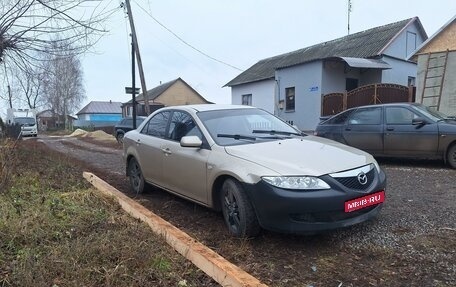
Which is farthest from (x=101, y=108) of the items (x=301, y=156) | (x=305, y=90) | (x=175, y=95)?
(x=301, y=156)

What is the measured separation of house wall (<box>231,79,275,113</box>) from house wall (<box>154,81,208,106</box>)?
21.5 metres

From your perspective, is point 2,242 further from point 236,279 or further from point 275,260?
point 275,260

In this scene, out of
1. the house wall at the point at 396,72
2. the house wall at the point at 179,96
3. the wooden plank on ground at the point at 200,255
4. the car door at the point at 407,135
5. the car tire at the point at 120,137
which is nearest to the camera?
the wooden plank on ground at the point at 200,255

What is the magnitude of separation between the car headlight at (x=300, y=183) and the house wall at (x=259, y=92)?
834 inches

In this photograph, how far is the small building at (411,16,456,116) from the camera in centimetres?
1407

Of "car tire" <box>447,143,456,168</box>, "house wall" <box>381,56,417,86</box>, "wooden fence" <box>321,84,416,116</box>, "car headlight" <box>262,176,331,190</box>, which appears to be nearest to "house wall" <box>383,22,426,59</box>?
"house wall" <box>381,56,417,86</box>

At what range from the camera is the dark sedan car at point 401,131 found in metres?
8.26

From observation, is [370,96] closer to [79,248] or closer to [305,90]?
[305,90]

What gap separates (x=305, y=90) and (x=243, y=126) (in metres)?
16.8

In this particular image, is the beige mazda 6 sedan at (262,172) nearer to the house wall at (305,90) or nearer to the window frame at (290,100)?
the house wall at (305,90)

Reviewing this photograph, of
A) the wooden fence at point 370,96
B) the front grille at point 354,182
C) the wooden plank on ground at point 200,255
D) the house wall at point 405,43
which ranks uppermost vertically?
the house wall at point 405,43

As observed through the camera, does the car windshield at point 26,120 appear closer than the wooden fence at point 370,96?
No

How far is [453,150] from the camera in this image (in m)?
8.20

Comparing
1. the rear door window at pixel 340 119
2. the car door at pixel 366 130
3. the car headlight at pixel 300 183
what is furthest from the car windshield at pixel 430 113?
the car headlight at pixel 300 183
